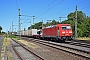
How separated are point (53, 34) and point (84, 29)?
39131mm

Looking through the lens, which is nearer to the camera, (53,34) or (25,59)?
(25,59)

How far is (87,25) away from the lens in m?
70.9

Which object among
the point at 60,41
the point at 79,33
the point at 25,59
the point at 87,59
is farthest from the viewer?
the point at 79,33

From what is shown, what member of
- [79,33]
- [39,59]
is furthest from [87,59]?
[79,33]

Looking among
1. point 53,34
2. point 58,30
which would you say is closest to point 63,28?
point 58,30

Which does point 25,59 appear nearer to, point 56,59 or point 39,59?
point 39,59

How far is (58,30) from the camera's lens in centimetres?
3122

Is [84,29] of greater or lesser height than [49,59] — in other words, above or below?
above

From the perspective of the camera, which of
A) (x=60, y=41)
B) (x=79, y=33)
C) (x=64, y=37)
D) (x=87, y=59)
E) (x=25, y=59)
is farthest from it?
(x=79, y=33)

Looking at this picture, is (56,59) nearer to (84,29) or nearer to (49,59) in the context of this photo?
(49,59)

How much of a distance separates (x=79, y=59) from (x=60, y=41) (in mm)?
19158

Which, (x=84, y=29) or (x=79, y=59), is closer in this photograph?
(x=79, y=59)

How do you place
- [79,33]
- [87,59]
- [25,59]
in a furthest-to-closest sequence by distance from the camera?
1. [79,33]
2. [25,59]
3. [87,59]

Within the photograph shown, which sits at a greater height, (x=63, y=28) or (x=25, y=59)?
(x=63, y=28)
